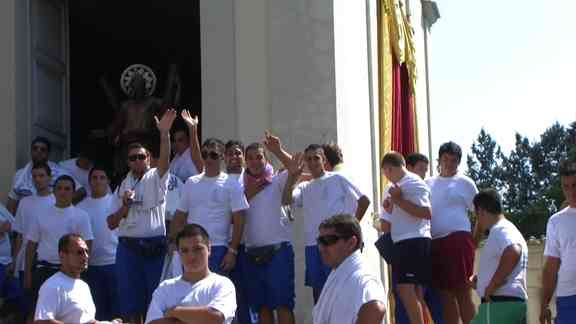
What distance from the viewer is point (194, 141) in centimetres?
1074

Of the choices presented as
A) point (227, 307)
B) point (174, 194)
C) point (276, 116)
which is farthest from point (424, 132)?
point (227, 307)

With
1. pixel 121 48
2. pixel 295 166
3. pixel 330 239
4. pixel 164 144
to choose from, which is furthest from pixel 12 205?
pixel 121 48

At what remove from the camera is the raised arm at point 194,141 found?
10.5 m

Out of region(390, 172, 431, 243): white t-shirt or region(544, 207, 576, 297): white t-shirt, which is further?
region(390, 172, 431, 243): white t-shirt

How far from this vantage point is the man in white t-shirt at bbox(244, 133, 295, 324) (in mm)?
10078

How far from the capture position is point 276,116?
11898mm

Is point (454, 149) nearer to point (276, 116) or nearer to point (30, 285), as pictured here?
point (276, 116)

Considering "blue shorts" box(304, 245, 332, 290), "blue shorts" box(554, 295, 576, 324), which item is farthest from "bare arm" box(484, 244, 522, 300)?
"blue shorts" box(304, 245, 332, 290)

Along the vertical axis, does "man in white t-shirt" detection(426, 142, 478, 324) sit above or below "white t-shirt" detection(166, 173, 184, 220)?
below

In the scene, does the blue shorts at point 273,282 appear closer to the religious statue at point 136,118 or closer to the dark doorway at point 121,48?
the religious statue at point 136,118

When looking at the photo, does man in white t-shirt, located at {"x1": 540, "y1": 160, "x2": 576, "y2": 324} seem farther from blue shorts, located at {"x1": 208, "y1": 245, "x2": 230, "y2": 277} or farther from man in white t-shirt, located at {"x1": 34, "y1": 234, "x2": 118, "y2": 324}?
man in white t-shirt, located at {"x1": 34, "y1": 234, "x2": 118, "y2": 324}

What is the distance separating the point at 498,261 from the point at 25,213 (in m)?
4.67

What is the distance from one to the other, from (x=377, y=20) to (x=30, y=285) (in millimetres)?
6580

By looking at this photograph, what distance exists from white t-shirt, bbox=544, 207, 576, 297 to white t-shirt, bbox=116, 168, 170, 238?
3384mm
